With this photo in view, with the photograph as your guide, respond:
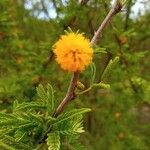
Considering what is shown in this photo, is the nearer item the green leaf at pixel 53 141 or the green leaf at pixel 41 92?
the green leaf at pixel 53 141

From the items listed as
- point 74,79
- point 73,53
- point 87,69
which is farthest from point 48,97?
point 87,69

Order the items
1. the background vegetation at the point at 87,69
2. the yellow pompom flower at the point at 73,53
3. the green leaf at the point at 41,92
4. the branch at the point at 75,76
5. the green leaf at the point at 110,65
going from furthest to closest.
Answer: the background vegetation at the point at 87,69, the green leaf at the point at 41,92, the green leaf at the point at 110,65, the branch at the point at 75,76, the yellow pompom flower at the point at 73,53

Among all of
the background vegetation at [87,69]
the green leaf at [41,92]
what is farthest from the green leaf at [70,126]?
the background vegetation at [87,69]

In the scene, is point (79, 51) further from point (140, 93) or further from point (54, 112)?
point (140, 93)

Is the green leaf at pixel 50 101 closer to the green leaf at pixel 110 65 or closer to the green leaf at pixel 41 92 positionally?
the green leaf at pixel 41 92

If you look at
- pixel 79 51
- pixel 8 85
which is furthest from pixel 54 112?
pixel 8 85

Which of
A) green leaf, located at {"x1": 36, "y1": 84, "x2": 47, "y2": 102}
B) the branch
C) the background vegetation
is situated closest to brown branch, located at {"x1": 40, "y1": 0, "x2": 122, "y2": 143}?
the branch

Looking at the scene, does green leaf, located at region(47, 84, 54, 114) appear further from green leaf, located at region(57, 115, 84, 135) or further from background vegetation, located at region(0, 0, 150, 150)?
background vegetation, located at region(0, 0, 150, 150)
